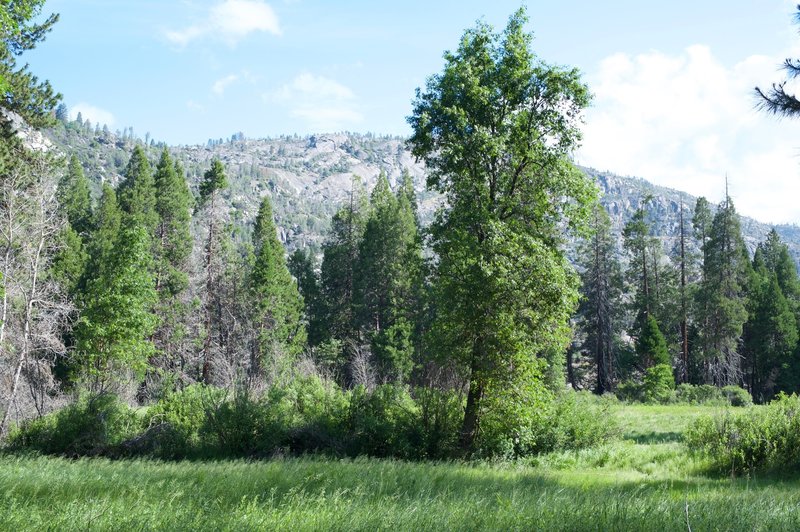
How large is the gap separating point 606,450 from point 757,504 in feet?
37.9

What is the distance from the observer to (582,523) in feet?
16.3

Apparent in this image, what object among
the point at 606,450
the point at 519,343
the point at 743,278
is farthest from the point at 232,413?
the point at 743,278

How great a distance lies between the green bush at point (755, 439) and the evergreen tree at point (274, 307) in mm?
31050

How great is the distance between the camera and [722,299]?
4506 cm

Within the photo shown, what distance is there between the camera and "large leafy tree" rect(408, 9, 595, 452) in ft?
49.5

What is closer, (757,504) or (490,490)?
(757,504)

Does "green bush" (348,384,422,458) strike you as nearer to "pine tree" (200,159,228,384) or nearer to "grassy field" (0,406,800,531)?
"grassy field" (0,406,800,531)

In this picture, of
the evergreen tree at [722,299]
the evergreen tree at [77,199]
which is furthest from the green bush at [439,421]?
the evergreen tree at [77,199]

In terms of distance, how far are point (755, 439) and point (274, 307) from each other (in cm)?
3679

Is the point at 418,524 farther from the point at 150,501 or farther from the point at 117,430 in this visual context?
the point at 117,430

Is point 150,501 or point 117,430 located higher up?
point 150,501

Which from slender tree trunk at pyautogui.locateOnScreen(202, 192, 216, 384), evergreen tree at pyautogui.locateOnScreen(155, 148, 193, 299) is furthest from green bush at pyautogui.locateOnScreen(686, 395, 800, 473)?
evergreen tree at pyautogui.locateOnScreen(155, 148, 193, 299)

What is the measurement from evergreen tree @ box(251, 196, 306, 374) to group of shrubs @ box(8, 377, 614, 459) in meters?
22.8

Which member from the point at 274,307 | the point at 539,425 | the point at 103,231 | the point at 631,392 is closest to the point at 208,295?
the point at 274,307
